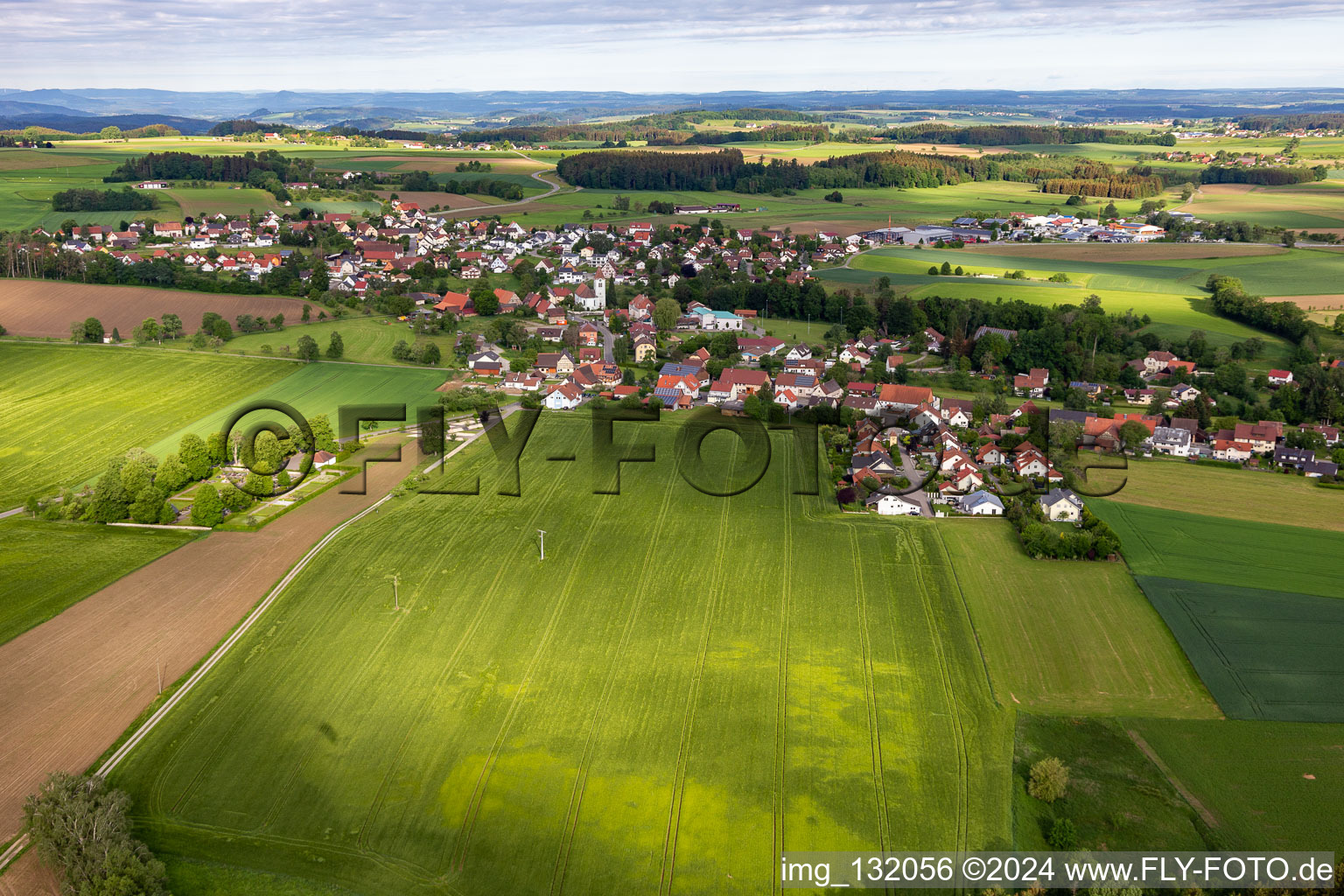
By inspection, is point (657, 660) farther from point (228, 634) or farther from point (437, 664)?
point (228, 634)

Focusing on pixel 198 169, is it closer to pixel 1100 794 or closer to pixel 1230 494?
pixel 1230 494

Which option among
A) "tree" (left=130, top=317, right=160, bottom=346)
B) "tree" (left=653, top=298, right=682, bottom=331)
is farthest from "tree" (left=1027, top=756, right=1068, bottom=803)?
"tree" (left=130, top=317, right=160, bottom=346)

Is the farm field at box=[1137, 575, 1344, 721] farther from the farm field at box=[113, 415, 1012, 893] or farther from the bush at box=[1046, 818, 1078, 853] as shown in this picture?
the bush at box=[1046, 818, 1078, 853]

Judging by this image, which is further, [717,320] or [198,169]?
[198,169]

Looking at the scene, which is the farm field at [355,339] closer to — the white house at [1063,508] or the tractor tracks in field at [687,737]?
the tractor tracks in field at [687,737]

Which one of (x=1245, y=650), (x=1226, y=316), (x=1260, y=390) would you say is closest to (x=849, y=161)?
(x=1226, y=316)

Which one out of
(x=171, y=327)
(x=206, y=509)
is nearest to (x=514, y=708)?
(x=206, y=509)
